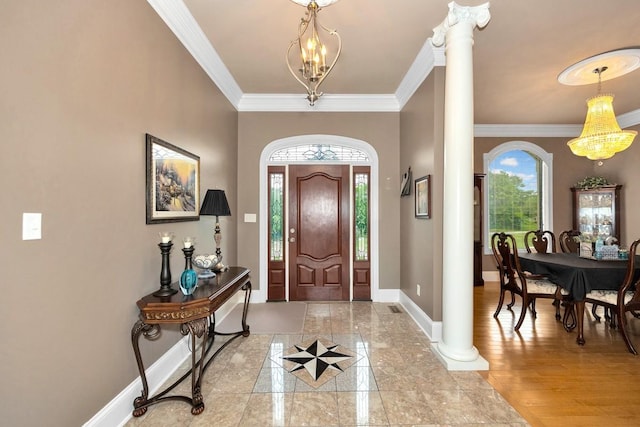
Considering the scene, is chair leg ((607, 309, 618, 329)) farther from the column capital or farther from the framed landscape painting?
the framed landscape painting

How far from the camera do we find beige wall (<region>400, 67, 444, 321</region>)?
10.1ft

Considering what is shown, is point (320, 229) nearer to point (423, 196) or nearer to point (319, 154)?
point (319, 154)

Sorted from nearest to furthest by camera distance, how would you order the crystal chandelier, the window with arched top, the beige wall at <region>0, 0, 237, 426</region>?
the beige wall at <region>0, 0, 237, 426</region> < the crystal chandelier < the window with arched top

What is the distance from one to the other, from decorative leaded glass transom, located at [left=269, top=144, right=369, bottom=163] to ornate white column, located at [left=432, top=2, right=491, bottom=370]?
2002mm

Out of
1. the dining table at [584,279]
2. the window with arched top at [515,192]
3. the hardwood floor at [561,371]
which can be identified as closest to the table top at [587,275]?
the dining table at [584,279]

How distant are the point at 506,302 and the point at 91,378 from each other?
5048mm

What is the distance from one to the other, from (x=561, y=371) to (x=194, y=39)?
4415 mm

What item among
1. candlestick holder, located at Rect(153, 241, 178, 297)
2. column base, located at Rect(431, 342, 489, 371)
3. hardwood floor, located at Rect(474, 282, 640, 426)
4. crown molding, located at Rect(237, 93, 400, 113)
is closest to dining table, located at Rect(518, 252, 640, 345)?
hardwood floor, located at Rect(474, 282, 640, 426)

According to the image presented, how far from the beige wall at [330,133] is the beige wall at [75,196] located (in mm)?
2076

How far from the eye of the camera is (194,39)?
279 cm

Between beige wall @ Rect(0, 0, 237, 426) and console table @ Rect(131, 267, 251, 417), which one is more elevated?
beige wall @ Rect(0, 0, 237, 426)

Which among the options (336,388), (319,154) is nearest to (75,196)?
(336,388)

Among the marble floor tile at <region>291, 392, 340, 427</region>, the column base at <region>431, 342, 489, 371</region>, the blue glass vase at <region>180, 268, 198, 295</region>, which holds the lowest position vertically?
the marble floor tile at <region>291, 392, 340, 427</region>

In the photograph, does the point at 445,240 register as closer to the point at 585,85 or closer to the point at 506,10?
the point at 506,10
